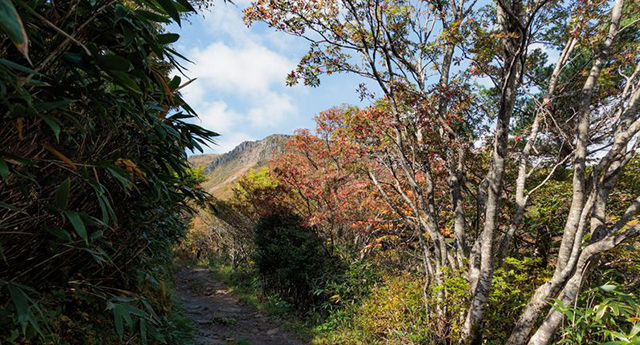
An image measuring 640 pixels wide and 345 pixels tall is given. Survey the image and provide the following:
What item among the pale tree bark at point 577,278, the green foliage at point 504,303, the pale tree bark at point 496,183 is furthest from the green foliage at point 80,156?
the green foliage at point 504,303

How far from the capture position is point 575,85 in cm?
580

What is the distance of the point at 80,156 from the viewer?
2.10 meters

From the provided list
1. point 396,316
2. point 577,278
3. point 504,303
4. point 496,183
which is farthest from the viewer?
point 396,316

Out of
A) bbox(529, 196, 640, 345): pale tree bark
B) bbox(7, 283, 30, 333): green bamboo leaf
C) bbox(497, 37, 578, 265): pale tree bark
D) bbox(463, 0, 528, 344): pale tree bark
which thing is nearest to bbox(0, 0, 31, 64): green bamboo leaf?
bbox(7, 283, 30, 333): green bamboo leaf

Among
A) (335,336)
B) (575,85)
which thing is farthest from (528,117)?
(335,336)

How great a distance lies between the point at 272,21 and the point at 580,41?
446cm

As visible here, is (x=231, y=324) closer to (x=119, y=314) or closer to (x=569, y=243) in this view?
(x=119, y=314)

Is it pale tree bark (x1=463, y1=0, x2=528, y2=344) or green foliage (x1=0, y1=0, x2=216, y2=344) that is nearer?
green foliage (x1=0, y1=0, x2=216, y2=344)

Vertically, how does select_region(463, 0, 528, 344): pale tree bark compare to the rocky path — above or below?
above

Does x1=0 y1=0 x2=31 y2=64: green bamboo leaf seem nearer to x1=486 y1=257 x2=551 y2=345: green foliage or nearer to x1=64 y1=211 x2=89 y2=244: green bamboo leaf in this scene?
x1=64 y1=211 x2=89 y2=244: green bamboo leaf

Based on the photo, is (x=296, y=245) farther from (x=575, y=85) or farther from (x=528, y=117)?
(x=575, y=85)

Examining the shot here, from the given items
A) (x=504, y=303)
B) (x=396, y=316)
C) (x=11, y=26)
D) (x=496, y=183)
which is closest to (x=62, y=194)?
(x=11, y=26)

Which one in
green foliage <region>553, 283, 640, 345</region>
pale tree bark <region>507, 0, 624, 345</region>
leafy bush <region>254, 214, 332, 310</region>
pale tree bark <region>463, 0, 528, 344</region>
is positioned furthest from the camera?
leafy bush <region>254, 214, 332, 310</region>

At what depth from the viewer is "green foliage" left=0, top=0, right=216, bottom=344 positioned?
133 centimetres
